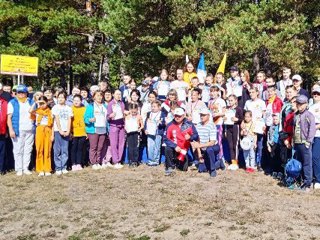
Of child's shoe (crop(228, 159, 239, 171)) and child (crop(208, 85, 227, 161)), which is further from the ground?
child (crop(208, 85, 227, 161))

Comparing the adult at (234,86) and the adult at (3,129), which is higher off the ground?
the adult at (234,86)

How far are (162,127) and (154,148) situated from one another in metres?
0.51

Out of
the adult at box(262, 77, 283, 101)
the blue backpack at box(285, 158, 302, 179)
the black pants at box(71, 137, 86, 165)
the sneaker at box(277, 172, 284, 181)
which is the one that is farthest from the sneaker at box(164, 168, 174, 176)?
the adult at box(262, 77, 283, 101)

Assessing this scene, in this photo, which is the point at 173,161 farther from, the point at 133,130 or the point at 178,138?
the point at 133,130

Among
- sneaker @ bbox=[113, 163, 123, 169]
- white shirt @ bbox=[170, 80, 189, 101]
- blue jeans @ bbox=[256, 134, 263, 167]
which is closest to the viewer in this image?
blue jeans @ bbox=[256, 134, 263, 167]

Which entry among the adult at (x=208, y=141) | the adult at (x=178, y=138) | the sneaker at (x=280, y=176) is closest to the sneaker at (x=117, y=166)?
the adult at (x=178, y=138)

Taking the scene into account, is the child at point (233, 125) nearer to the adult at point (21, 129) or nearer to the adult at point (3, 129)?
the adult at point (21, 129)

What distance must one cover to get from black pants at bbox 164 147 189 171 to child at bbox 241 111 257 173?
1288mm

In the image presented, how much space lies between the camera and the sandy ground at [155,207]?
18.2ft

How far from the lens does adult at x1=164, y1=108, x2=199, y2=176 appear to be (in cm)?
886

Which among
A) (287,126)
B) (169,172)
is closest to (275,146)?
(287,126)

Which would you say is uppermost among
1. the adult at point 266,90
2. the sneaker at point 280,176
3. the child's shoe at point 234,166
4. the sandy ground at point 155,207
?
the adult at point 266,90

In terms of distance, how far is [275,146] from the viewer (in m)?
8.73

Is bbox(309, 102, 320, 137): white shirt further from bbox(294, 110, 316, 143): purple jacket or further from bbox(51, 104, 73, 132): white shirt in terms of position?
bbox(51, 104, 73, 132): white shirt
